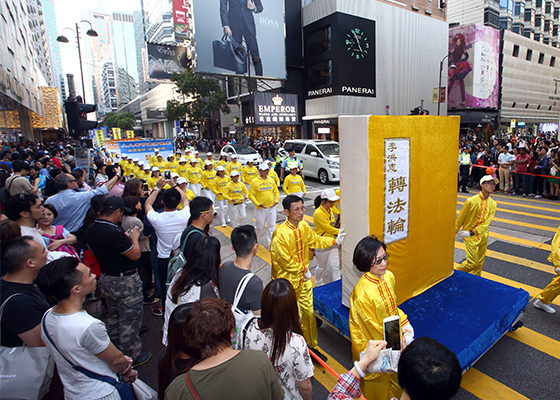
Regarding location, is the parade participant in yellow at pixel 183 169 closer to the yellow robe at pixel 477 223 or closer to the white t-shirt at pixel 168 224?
the white t-shirt at pixel 168 224

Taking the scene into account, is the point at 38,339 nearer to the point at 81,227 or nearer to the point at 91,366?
the point at 91,366

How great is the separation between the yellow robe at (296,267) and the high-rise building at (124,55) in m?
158

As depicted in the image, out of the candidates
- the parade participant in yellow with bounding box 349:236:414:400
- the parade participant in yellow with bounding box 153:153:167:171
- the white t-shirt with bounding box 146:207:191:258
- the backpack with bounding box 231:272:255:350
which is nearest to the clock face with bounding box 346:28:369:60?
the parade participant in yellow with bounding box 153:153:167:171

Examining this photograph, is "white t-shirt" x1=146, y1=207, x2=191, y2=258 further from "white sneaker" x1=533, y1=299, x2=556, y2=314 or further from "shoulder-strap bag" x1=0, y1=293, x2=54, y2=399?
"white sneaker" x1=533, y1=299, x2=556, y2=314

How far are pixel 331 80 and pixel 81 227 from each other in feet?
87.5

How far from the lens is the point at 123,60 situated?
479ft

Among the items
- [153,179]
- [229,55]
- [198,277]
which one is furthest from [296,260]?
[229,55]

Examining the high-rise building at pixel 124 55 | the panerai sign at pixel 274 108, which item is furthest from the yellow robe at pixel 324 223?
the high-rise building at pixel 124 55

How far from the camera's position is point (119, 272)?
3.53m

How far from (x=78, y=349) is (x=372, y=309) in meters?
2.17

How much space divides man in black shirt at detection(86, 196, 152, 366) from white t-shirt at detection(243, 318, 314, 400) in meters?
1.98

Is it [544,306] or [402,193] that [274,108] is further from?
[544,306]

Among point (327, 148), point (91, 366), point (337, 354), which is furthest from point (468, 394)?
point (327, 148)

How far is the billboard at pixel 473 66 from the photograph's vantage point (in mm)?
35812
